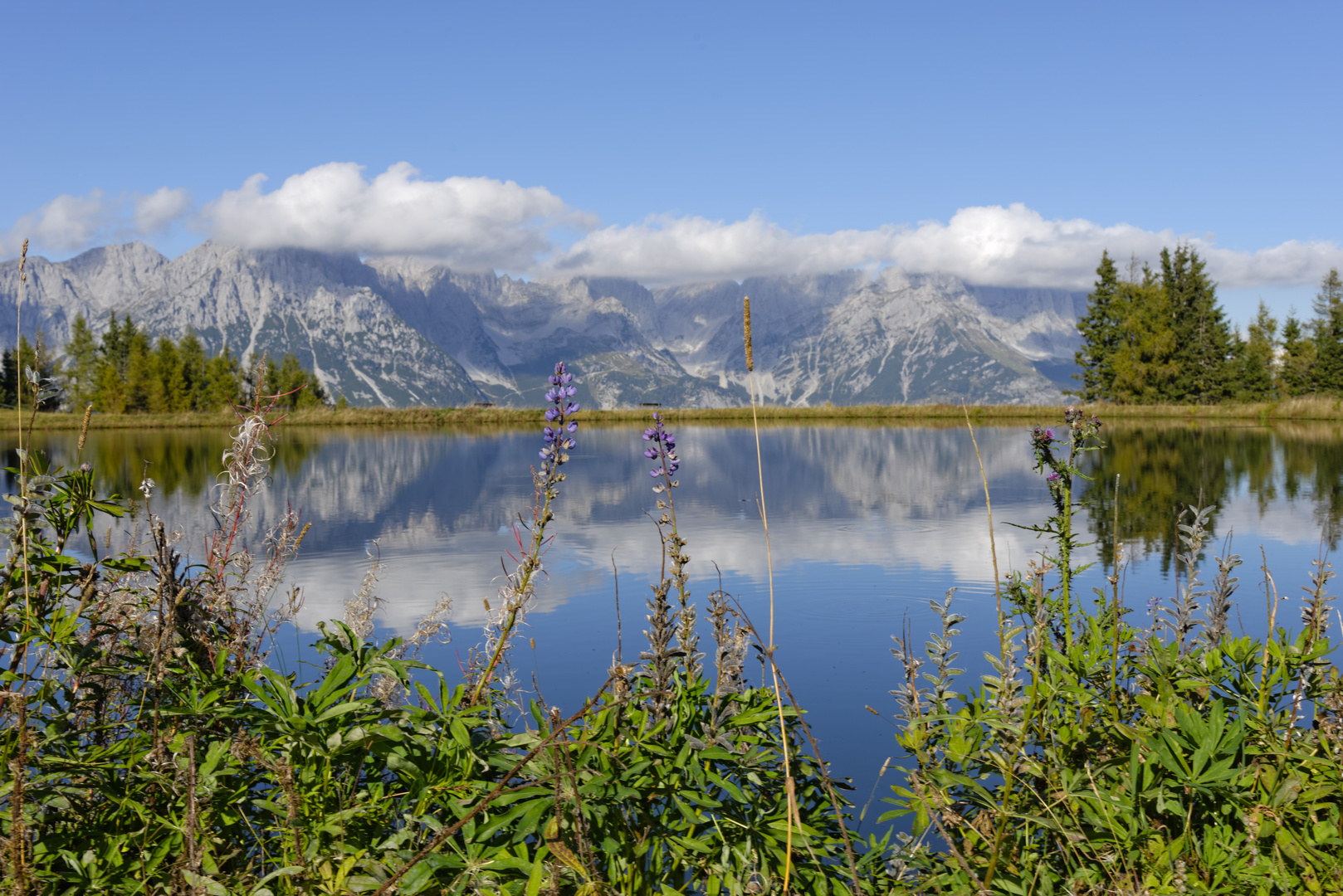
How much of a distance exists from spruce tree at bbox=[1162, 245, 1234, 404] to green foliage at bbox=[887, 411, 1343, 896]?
75.3m

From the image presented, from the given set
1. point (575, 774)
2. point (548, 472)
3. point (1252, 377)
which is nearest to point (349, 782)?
point (575, 774)

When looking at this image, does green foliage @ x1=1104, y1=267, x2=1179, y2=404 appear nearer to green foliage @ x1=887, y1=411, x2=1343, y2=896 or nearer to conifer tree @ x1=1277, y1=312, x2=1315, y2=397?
conifer tree @ x1=1277, y1=312, x2=1315, y2=397

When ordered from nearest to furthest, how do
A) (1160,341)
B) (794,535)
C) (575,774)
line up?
(575,774) → (794,535) → (1160,341)

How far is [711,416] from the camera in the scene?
85.1 metres

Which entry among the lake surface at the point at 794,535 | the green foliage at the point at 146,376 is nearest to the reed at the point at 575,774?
the lake surface at the point at 794,535

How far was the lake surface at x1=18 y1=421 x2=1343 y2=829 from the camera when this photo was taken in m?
8.26

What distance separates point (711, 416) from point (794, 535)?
6900 centimetres

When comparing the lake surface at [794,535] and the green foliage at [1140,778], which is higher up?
the green foliage at [1140,778]

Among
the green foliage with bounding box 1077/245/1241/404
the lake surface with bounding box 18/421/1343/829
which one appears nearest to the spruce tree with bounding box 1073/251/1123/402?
the green foliage with bounding box 1077/245/1241/404

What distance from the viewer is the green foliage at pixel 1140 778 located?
2602 millimetres

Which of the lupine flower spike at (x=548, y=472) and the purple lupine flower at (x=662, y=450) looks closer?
the lupine flower spike at (x=548, y=472)

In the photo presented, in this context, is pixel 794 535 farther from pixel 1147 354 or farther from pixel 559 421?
pixel 1147 354

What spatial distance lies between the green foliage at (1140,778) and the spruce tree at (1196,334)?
7529 cm

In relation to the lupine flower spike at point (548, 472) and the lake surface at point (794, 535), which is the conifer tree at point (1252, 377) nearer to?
the lake surface at point (794, 535)
